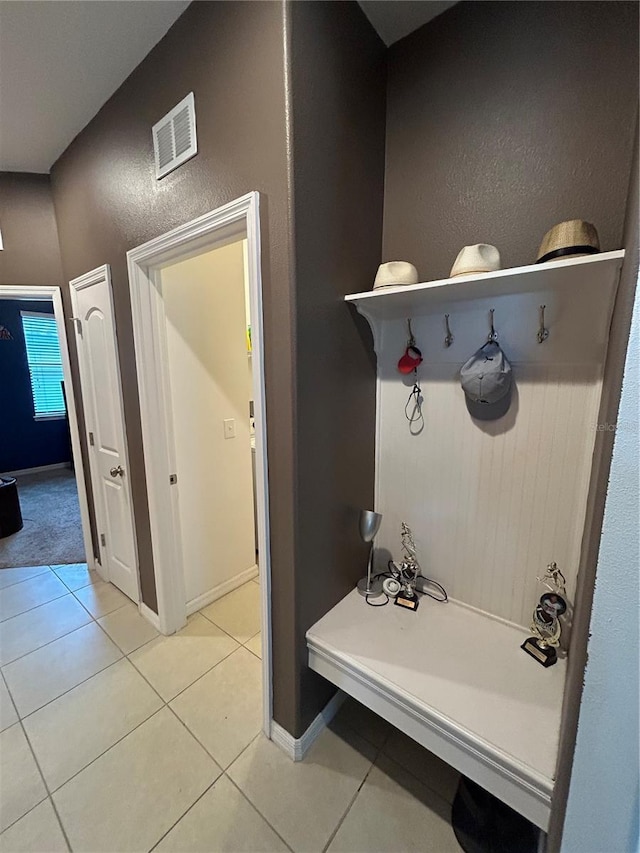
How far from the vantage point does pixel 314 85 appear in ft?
3.58

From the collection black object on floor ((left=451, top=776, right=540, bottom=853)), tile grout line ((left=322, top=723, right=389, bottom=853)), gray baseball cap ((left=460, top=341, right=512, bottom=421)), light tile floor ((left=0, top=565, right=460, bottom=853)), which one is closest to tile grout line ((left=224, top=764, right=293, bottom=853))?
light tile floor ((left=0, top=565, right=460, bottom=853))

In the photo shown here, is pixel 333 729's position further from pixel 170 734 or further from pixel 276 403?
pixel 276 403

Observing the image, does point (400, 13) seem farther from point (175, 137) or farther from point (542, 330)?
point (542, 330)

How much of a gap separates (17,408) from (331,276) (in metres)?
5.45

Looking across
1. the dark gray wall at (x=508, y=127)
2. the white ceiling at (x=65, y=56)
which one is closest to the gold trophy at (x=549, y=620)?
the dark gray wall at (x=508, y=127)

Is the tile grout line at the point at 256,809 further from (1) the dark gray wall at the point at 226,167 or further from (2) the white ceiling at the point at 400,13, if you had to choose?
(2) the white ceiling at the point at 400,13

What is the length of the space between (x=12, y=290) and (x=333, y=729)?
3096 millimetres

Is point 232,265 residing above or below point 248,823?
above

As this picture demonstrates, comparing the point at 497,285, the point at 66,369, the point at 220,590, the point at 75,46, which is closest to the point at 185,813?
the point at 220,590

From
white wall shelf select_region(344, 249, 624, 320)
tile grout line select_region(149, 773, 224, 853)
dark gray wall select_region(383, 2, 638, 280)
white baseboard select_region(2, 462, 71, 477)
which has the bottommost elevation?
tile grout line select_region(149, 773, 224, 853)

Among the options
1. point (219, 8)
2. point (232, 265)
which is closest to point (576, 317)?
point (219, 8)

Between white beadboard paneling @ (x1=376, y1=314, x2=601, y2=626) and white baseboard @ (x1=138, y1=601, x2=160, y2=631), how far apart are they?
4.69ft

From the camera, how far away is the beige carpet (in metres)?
2.84

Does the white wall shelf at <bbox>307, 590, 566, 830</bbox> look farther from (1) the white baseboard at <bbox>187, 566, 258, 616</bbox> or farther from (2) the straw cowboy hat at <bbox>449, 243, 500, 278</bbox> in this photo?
(2) the straw cowboy hat at <bbox>449, 243, 500, 278</bbox>
